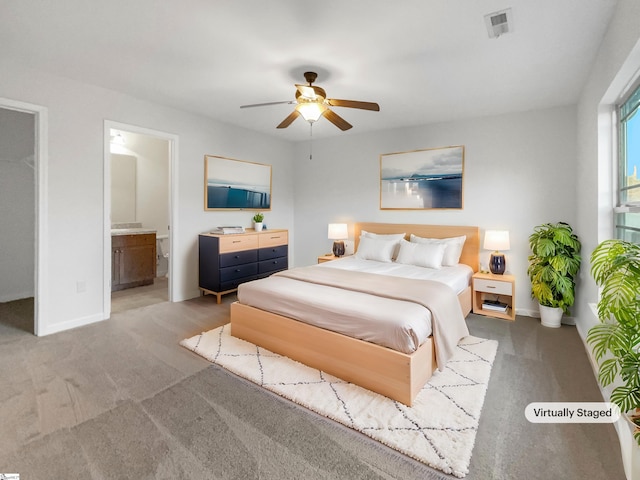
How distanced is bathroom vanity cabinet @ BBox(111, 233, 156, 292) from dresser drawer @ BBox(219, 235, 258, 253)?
68.0 inches

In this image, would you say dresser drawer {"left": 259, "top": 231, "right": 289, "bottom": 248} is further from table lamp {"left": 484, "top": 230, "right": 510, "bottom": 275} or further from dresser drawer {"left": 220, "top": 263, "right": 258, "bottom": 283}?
table lamp {"left": 484, "top": 230, "right": 510, "bottom": 275}

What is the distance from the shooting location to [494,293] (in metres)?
3.93

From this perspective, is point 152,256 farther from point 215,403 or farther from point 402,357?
point 402,357

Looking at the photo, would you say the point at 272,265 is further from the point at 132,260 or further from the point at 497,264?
the point at 497,264

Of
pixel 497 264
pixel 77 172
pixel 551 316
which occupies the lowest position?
pixel 551 316

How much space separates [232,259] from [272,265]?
873mm

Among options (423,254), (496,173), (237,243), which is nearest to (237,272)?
(237,243)

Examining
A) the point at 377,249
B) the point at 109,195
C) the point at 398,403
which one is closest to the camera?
the point at 398,403

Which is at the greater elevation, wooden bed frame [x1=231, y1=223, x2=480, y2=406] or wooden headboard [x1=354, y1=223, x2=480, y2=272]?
wooden headboard [x1=354, y1=223, x2=480, y2=272]

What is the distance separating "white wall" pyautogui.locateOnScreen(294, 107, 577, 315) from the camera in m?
3.84

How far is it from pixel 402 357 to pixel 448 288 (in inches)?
47.3

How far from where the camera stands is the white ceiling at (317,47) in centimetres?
212

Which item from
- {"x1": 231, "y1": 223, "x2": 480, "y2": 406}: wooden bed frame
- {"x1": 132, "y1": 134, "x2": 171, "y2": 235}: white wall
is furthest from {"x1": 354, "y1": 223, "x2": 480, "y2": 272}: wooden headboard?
{"x1": 132, "y1": 134, "x2": 171, "y2": 235}: white wall

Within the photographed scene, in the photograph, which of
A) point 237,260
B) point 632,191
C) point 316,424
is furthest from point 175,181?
point 632,191
